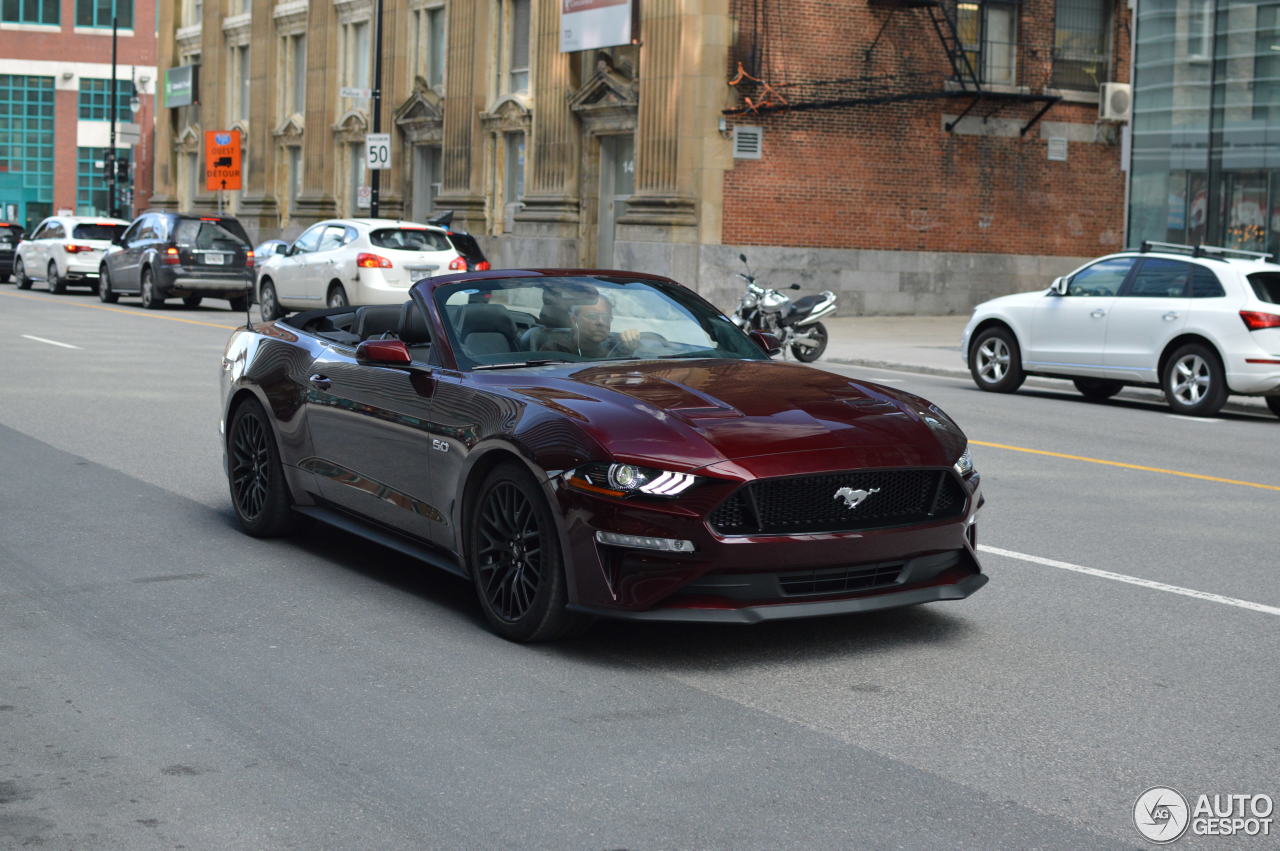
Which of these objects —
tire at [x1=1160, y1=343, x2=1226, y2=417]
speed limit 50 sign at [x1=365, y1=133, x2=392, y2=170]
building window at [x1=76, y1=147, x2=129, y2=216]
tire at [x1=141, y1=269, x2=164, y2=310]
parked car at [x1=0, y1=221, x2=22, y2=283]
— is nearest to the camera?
tire at [x1=1160, y1=343, x2=1226, y2=417]

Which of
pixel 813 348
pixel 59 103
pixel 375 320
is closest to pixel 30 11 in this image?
pixel 59 103

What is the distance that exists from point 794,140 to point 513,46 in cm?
946

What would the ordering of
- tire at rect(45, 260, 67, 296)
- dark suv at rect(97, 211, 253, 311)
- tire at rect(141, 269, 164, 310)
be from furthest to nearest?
tire at rect(45, 260, 67, 296) → tire at rect(141, 269, 164, 310) → dark suv at rect(97, 211, 253, 311)

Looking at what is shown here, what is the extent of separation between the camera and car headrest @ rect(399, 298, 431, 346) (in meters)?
7.57

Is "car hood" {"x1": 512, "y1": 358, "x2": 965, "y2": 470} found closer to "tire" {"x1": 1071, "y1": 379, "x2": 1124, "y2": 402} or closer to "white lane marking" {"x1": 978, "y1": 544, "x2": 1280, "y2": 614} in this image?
"white lane marking" {"x1": 978, "y1": 544, "x2": 1280, "y2": 614}

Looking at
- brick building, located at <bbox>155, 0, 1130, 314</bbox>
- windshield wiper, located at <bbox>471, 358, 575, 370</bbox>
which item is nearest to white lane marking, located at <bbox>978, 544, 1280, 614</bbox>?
windshield wiper, located at <bbox>471, 358, 575, 370</bbox>

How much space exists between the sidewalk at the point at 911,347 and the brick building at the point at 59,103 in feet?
203

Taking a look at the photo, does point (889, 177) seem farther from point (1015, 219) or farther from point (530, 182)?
point (530, 182)

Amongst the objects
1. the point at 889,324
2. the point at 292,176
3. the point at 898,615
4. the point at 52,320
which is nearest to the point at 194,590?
the point at 898,615

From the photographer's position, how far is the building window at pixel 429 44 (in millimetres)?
42531

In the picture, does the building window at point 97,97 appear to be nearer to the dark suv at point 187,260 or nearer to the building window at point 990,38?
the dark suv at point 187,260

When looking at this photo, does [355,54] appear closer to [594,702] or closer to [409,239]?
[409,239]

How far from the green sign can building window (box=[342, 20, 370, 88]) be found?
493 inches

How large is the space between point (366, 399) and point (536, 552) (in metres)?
1.63
